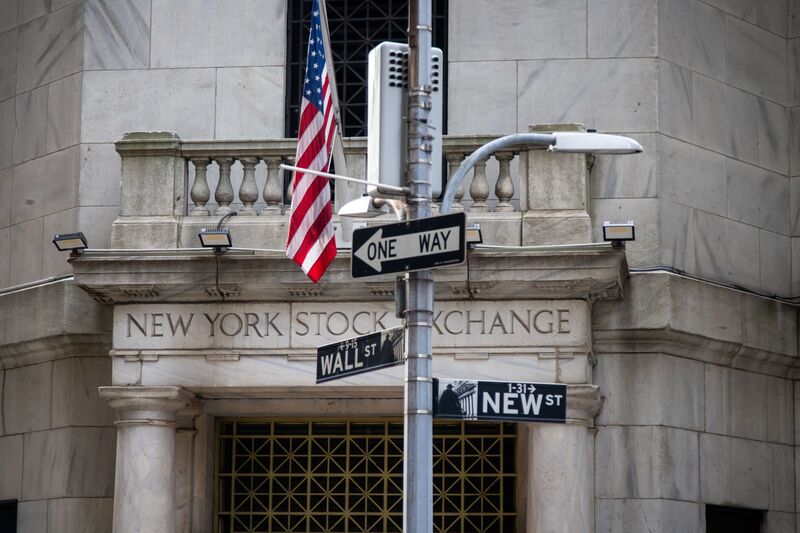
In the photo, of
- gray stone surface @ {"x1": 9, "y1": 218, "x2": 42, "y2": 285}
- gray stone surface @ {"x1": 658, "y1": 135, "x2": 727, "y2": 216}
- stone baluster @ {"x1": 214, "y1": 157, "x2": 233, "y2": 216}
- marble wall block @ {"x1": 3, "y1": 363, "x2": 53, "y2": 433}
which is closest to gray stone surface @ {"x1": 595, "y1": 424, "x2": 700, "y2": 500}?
gray stone surface @ {"x1": 658, "y1": 135, "x2": 727, "y2": 216}

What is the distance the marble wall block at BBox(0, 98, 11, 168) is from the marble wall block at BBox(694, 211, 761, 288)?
8058 millimetres

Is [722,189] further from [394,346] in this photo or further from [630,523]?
[394,346]

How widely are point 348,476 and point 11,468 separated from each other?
12.7ft

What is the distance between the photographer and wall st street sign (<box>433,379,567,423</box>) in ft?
38.9

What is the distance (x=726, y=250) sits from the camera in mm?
→ 18422

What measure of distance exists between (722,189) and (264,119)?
17.0 ft

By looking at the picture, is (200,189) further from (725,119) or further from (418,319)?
(725,119)

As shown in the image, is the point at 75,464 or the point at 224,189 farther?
the point at 75,464

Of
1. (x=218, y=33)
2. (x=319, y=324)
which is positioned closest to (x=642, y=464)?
(x=319, y=324)

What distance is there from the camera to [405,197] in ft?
39.5

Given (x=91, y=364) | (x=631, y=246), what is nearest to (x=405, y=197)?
(x=631, y=246)

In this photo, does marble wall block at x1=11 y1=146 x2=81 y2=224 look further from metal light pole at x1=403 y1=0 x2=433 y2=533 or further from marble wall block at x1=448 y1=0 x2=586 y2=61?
metal light pole at x1=403 y1=0 x2=433 y2=533

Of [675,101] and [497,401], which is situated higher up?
[675,101]

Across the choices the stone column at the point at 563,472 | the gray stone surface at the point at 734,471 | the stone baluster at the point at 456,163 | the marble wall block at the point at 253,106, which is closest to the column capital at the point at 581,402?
the stone column at the point at 563,472
